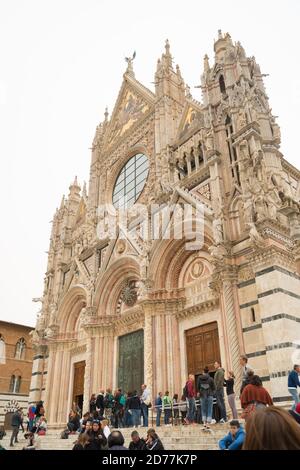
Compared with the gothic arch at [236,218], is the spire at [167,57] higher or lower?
higher

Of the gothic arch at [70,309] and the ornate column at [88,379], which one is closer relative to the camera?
the ornate column at [88,379]

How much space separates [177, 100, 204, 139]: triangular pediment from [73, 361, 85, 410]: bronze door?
1274 centimetres

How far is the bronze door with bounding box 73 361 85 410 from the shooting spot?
1816 centimetres

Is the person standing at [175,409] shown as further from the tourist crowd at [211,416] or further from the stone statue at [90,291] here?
the stone statue at [90,291]

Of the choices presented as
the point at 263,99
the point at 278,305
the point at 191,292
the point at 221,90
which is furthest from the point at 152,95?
the point at 278,305

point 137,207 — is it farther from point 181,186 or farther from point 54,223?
point 54,223

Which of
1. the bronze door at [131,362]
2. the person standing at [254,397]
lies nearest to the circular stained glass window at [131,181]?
the bronze door at [131,362]

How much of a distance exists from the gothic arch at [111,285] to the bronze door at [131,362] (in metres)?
1.82

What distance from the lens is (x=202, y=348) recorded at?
13039 mm

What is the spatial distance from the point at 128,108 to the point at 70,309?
13599 millimetres

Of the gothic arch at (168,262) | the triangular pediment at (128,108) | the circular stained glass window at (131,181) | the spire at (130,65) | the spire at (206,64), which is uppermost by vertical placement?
the spire at (130,65)

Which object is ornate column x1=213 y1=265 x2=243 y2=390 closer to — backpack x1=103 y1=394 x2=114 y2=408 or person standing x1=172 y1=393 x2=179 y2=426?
person standing x1=172 y1=393 x2=179 y2=426

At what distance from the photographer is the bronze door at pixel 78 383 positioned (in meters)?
18.2

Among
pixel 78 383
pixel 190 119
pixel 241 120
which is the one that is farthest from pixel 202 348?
pixel 190 119
